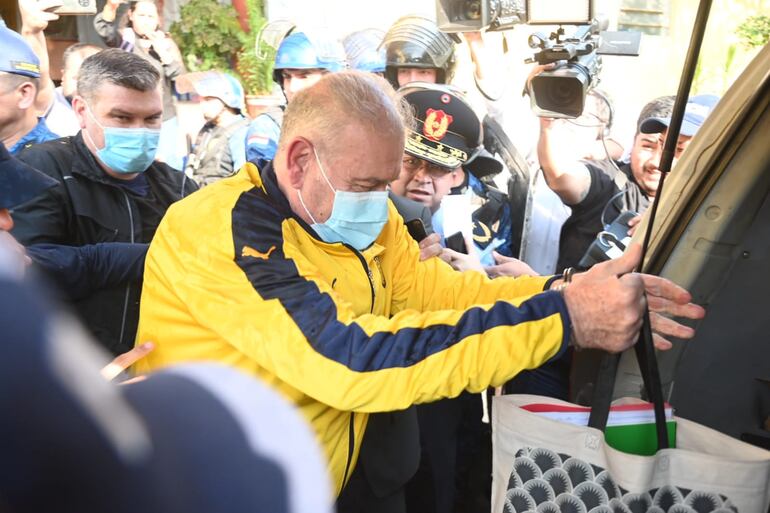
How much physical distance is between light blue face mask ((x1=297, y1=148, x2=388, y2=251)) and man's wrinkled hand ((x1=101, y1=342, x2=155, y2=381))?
498 mm

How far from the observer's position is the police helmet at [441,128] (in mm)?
3299

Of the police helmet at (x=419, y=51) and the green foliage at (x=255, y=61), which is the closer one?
the police helmet at (x=419, y=51)

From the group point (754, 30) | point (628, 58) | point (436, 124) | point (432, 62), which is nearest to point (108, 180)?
point (436, 124)

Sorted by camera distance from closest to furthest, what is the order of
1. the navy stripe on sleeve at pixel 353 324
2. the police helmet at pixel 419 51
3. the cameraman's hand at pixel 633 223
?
1. the navy stripe on sleeve at pixel 353 324
2. the cameraman's hand at pixel 633 223
3. the police helmet at pixel 419 51

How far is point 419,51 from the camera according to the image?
6383 mm

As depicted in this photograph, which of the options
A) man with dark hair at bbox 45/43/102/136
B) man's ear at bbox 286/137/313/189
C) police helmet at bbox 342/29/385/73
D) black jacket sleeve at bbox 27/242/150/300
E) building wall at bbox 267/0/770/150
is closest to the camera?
man's ear at bbox 286/137/313/189

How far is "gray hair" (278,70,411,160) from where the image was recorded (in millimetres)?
1929

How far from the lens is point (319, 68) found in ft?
17.2

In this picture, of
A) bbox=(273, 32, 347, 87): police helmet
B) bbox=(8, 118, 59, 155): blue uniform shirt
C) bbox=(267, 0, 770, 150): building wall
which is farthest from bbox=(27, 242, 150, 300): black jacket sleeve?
bbox=(267, 0, 770, 150): building wall

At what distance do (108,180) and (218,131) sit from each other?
396 cm

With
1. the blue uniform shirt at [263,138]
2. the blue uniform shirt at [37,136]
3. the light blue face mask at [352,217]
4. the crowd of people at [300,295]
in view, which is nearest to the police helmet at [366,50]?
the blue uniform shirt at [263,138]

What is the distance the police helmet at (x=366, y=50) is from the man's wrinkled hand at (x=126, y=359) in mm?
4438

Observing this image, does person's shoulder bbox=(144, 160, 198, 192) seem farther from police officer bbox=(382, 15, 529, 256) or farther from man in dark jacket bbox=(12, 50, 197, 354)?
police officer bbox=(382, 15, 529, 256)

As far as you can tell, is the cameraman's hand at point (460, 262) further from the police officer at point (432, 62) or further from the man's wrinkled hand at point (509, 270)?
the police officer at point (432, 62)
